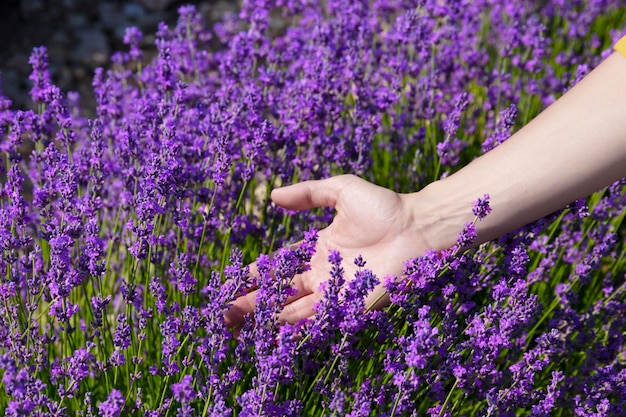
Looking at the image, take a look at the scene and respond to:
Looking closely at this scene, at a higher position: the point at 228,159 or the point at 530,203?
the point at 228,159

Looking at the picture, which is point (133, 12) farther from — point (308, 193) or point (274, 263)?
point (274, 263)

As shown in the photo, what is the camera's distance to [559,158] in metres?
2.39

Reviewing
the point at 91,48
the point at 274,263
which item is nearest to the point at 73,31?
the point at 91,48

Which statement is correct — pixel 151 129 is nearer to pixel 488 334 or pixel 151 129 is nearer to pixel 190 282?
pixel 190 282

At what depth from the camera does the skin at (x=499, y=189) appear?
93.3 inches

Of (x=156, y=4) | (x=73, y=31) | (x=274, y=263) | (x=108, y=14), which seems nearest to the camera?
(x=274, y=263)

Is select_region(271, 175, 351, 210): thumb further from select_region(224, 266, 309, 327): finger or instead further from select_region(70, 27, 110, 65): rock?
select_region(70, 27, 110, 65): rock

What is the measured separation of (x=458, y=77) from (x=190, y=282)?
7.30 ft

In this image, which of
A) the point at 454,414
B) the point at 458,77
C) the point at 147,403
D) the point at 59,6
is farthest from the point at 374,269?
the point at 59,6

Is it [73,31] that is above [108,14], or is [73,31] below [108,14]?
below

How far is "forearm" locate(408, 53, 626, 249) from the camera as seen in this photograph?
2355 millimetres

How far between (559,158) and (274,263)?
0.98 m

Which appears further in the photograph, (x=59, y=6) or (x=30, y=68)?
(x=59, y=6)

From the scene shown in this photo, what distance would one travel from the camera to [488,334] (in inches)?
79.2
